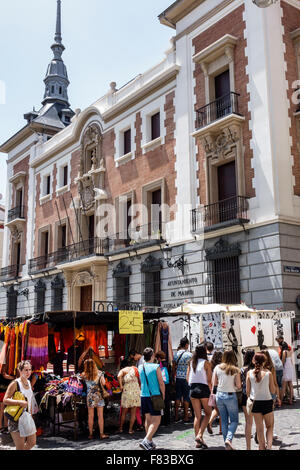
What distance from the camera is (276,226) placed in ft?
51.9

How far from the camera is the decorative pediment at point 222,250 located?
17.1m

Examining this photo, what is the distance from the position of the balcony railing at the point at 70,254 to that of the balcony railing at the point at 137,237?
0.79 meters

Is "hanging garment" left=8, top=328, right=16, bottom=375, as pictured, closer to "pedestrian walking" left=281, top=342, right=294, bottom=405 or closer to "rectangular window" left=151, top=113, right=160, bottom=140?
"pedestrian walking" left=281, top=342, right=294, bottom=405

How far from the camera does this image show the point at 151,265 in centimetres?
2114

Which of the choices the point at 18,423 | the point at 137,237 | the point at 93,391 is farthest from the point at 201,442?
the point at 137,237

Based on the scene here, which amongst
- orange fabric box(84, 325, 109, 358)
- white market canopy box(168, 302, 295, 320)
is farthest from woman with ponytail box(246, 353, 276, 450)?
orange fabric box(84, 325, 109, 358)

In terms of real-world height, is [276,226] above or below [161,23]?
below

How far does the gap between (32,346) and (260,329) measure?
6301 mm

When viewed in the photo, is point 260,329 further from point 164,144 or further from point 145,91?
point 145,91

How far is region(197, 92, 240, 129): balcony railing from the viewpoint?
18031mm

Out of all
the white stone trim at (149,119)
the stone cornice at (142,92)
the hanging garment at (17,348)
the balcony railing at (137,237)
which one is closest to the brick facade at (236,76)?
the stone cornice at (142,92)

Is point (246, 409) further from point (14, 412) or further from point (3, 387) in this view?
point (3, 387)

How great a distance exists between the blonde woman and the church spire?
3373cm
